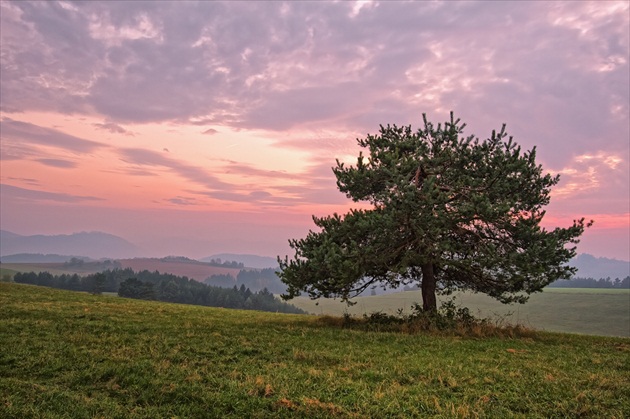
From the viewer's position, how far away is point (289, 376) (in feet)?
29.7

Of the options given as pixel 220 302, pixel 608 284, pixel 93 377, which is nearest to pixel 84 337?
pixel 93 377

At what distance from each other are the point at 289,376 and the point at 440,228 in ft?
34.9

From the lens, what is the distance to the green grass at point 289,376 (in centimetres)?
707

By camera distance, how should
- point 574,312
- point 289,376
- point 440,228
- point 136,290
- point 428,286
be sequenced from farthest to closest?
1. point 136,290
2. point 574,312
3. point 428,286
4. point 440,228
5. point 289,376

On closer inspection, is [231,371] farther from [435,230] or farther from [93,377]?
[435,230]

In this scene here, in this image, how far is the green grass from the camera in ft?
23.2

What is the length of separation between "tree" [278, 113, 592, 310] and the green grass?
3.90 meters

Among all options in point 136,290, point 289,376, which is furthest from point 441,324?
point 136,290

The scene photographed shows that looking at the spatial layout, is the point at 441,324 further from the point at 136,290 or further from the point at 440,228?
the point at 136,290

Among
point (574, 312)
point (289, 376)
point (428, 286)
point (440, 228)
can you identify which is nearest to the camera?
point (289, 376)

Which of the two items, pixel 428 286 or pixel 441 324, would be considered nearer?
pixel 441 324

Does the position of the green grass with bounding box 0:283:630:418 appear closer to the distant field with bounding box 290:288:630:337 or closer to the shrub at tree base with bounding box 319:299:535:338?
the shrub at tree base with bounding box 319:299:535:338

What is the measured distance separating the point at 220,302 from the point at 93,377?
405ft

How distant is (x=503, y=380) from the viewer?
30.3ft
